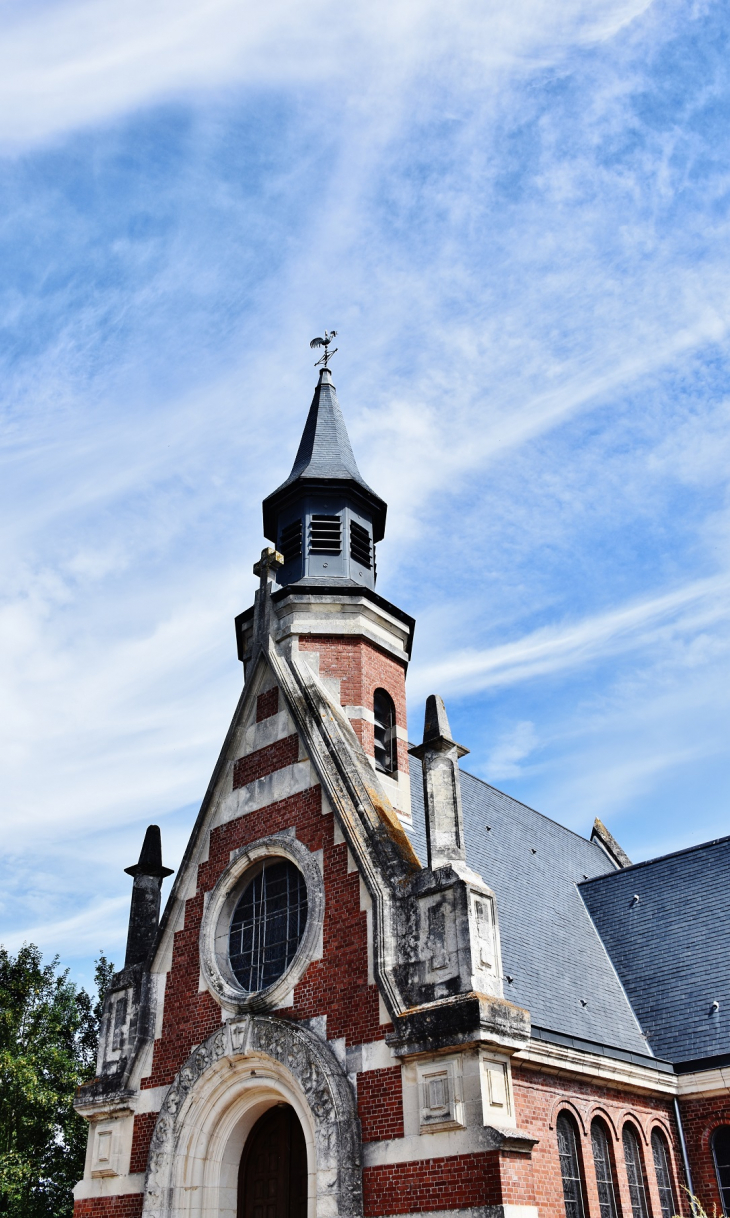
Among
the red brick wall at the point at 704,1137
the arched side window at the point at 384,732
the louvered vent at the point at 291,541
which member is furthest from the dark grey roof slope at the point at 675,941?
the louvered vent at the point at 291,541

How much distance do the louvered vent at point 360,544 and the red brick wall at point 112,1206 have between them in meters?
10.5

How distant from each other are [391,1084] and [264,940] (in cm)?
328

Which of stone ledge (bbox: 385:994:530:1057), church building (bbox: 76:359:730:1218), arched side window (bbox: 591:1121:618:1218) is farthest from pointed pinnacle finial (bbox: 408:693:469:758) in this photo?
arched side window (bbox: 591:1121:618:1218)

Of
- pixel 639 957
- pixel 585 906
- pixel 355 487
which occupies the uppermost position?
pixel 355 487

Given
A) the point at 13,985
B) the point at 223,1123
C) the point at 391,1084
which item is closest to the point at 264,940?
the point at 223,1123

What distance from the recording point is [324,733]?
46.3ft

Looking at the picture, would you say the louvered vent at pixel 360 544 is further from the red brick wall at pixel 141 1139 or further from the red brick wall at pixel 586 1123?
the red brick wall at pixel 141 1139

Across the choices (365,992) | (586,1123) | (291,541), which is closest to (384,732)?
(291,541)

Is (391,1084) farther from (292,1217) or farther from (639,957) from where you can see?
(639,957)

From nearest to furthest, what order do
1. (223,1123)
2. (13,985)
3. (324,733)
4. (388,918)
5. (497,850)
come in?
(388,918), (223,1123), (324,733), (497,850), (13,985)

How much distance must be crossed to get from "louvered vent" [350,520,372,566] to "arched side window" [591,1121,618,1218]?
984 cm

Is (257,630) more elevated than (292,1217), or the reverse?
(257,630)

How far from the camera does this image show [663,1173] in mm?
15109

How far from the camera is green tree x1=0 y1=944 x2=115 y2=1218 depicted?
1991 centimetres
